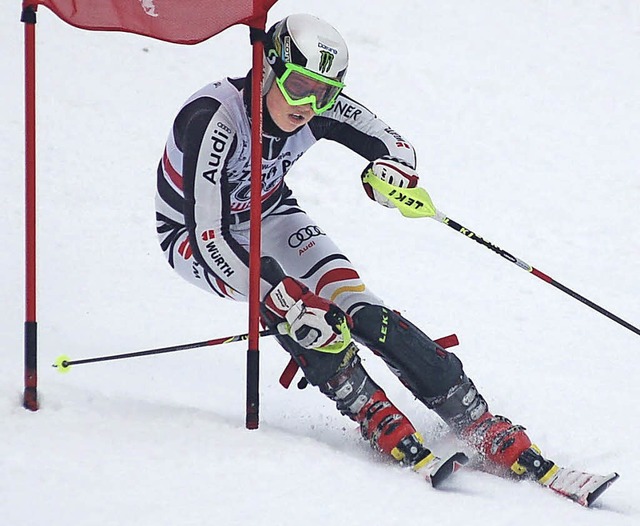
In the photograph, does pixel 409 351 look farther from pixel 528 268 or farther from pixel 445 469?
pixel 528 268

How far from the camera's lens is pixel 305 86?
143 inches

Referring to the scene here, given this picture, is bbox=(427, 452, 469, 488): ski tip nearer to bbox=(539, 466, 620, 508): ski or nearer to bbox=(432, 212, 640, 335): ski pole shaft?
bbox=(539, 466, 620, 508): ski

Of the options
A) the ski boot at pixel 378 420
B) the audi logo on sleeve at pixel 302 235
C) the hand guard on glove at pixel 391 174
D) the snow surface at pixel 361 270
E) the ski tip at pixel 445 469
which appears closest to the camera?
the snow surface at pixel 361 270

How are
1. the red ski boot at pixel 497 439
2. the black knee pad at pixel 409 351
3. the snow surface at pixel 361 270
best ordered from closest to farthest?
the snow surface at pixel 361 270 → the red ski boot at pixel 497 439 → the black knee pad at pixel 409 351

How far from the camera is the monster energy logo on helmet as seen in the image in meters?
3.61

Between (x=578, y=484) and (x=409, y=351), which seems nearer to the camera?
(x=578, y=484)

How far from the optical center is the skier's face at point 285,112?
3.73 meters

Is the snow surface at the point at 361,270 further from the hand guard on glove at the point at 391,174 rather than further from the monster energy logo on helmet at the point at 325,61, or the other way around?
the monster energy logo on helmet at the point at 325,61

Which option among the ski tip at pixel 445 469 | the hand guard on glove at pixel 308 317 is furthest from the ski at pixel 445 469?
the hand guard on glove at pixel 308 317

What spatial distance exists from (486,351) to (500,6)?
19.3 feet

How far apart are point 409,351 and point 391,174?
0.72m

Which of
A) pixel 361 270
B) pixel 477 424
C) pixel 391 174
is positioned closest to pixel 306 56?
pixel 391 174

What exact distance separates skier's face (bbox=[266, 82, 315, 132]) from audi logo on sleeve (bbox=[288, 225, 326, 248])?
0.51 meters

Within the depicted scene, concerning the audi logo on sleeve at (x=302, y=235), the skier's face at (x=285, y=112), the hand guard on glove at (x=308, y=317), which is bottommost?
the hand guard on glove at (x=308, y=317)
